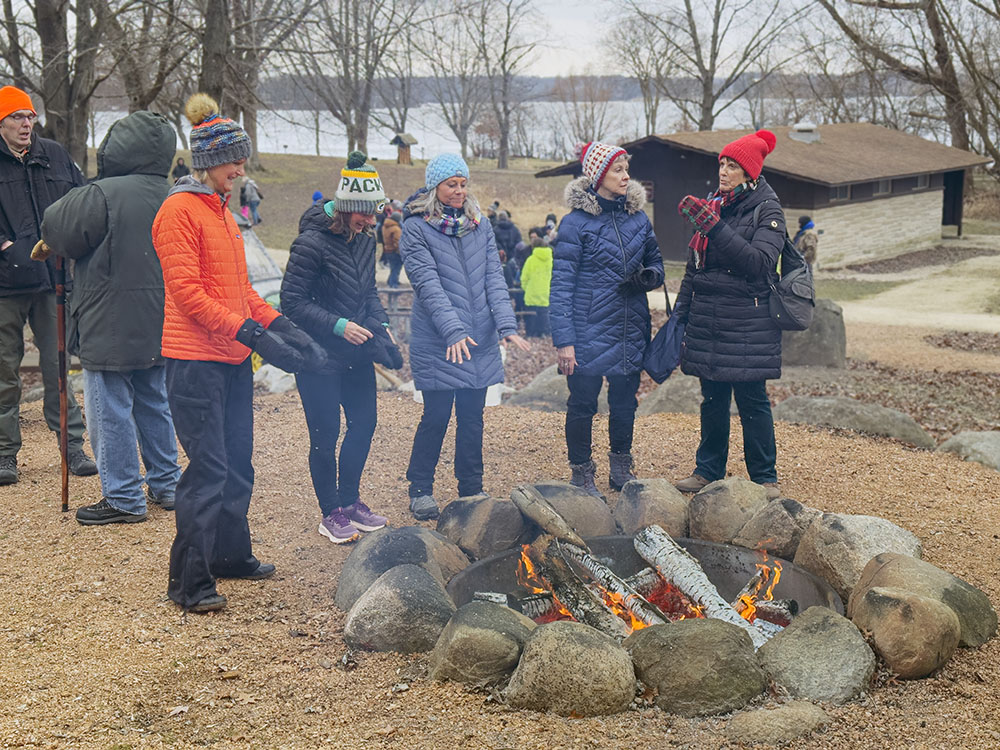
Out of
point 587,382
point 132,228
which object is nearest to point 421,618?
point 587,382

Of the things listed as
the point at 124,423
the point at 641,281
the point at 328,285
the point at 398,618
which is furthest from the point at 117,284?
the point at 641,281

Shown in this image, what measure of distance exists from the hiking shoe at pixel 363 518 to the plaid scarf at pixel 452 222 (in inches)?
59.2

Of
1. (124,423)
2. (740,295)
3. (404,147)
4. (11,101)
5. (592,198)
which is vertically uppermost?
(404,147)

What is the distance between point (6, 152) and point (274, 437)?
2485 millimetres

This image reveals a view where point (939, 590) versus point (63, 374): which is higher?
point (63, 374)

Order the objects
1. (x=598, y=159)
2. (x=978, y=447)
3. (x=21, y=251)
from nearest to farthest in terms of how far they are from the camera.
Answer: (x=598, y=159) → (x=21, y=251) → (x=978, y=447)

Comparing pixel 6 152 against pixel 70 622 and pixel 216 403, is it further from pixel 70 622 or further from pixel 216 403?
pixel 70 622

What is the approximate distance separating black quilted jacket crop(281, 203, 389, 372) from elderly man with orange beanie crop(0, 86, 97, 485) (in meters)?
2.03

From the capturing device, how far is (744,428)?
5.48 meters

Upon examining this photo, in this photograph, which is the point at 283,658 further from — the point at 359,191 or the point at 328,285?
the point at 359,191

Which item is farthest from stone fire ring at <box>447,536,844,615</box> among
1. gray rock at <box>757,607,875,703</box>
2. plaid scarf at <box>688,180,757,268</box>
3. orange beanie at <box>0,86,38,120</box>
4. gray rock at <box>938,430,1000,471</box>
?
orange beanie at <box>0,86,38,120</box>

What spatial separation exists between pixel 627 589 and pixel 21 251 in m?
4.10

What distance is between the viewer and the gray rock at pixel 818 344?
1155cm

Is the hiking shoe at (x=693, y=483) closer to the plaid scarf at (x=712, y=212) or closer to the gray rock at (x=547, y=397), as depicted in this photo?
the plaid scarf at (x=712, y=212)
